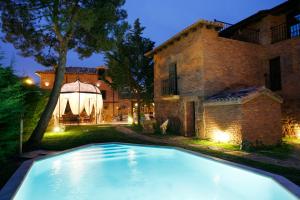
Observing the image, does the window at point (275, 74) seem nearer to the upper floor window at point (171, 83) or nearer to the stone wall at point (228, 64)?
the stone wall at point (228, 64)

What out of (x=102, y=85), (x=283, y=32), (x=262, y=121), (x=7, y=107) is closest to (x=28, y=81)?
(x=7, y=107)

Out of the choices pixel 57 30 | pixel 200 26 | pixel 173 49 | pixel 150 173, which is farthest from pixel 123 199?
pixel 173 49

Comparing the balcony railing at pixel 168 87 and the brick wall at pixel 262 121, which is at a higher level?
the balcony railing at pixel 168 87

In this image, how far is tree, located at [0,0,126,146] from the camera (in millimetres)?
10836

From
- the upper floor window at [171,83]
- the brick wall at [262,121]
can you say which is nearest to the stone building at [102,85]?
the upper floor window at [171,83]

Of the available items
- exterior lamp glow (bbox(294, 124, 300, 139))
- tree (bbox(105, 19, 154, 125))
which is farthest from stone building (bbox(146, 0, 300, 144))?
tree (bbox(105, 19, 154, 125))

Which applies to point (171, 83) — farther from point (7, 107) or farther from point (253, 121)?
point (7, 107)

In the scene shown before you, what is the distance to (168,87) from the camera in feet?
57.1

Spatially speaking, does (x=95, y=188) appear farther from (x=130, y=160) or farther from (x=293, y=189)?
(x=293, y=189)

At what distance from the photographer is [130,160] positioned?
9.43 m

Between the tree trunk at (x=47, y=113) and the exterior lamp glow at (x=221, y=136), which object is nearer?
the tree trunk at (x=47, y=113)

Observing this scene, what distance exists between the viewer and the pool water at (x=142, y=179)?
5724 mm

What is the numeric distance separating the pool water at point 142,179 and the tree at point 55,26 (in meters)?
3.58

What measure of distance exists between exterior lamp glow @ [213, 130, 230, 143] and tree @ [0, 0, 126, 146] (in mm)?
7646
